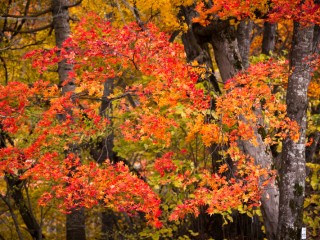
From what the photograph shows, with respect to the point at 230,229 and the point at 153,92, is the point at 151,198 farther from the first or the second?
the point at 230,229

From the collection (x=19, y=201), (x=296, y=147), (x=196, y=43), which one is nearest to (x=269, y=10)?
(x=196, y=43)

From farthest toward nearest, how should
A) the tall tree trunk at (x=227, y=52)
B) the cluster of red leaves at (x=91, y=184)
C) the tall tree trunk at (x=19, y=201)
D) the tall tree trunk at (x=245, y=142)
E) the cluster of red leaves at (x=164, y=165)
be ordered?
the tall tree trunk at (x=19, y=201) → the cluster of red leaves at (x=164, y=165) → the tall tree trunk at (x=227, y=52) → the tall tree trunk at (x=245, y=142) → the cluster of red leaves at (x=91, y=184)

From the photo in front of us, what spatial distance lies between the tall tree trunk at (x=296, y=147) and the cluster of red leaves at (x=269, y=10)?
0.35 metres

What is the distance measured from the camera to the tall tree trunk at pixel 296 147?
8.46 metres

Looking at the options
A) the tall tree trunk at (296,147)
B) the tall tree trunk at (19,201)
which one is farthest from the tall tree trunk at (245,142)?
the tall tree trunk at (19,201)

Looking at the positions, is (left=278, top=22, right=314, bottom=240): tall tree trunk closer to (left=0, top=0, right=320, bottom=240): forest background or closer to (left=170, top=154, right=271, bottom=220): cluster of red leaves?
(left=0, top=0, right=320, bottom=240): forest background

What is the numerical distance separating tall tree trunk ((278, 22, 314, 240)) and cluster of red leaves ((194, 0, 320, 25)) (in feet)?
1.15

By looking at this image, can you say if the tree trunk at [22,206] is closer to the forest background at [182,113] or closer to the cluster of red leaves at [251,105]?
the forest background at [182,113]

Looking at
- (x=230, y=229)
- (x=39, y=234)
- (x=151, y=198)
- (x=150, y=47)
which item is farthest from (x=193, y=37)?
(x=39, y=234)

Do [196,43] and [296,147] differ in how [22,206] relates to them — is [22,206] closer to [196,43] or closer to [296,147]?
[196,43]

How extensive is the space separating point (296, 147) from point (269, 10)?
2.78 metres

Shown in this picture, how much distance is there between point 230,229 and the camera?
41.9 feet

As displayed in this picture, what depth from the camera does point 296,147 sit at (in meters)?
8.59

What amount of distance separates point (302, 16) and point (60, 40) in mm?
5418
